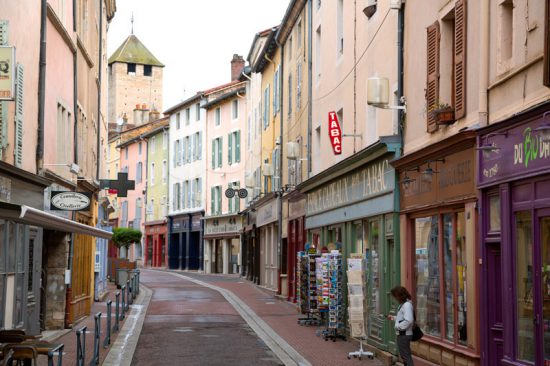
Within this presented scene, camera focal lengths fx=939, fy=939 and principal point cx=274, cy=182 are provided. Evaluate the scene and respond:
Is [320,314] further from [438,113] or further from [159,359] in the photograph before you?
[438,113]

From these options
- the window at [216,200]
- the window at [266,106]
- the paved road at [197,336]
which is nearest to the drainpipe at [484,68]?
the paved road at [197,336]

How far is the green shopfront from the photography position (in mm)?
16500

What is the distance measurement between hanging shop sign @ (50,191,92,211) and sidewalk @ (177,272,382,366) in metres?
4.90

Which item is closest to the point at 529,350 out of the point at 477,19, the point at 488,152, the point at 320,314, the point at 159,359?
the point at 488,152

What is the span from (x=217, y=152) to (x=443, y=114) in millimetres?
42094

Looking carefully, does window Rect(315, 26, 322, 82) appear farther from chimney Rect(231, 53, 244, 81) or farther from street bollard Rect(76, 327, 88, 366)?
chimney Rect(231, 53, 244, 81)

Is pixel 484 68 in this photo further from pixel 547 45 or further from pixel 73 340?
pixel 73 340

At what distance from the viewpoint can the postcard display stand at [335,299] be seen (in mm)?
19203

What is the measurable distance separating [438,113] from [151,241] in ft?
191

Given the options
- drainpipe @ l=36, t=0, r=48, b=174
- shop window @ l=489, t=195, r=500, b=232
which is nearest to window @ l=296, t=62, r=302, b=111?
drainpipe @ l=36, t=0, r=48, b=174

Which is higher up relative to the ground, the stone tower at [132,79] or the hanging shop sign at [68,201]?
the stone tower at [132,79]

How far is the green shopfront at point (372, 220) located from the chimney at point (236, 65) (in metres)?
37.1

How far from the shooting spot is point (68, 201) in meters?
17.9

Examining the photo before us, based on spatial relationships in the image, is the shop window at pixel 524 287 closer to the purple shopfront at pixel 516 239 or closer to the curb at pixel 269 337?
the purple shopfront at pixel 516 239
